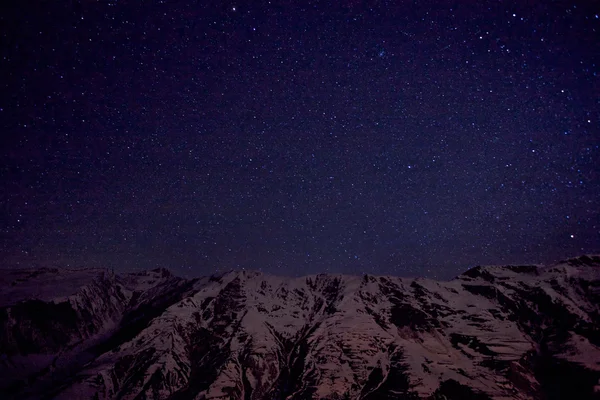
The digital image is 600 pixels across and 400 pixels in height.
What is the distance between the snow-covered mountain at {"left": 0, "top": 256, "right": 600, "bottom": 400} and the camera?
87188mm

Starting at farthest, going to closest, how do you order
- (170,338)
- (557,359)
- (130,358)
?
1. (170,338)
2. (130,358)
3. (557,359)

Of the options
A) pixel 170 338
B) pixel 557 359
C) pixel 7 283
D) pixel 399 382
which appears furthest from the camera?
pixel 7 283

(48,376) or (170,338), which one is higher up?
(170,338)

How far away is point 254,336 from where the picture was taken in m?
112

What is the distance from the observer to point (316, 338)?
105 m

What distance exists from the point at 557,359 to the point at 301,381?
7791 centimetres

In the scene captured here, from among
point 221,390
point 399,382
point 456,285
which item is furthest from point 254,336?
point 456,285

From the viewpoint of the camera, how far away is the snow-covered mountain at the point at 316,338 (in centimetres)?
8719

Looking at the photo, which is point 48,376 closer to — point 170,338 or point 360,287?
point 170,338

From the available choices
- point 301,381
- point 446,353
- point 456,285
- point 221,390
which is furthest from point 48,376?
point 456,285

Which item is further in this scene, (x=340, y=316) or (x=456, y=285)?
(x=456, y=285)

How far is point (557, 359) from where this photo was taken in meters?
93.6

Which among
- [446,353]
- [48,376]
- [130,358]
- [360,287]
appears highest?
[360,287]

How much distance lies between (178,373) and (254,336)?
87.3 feet
